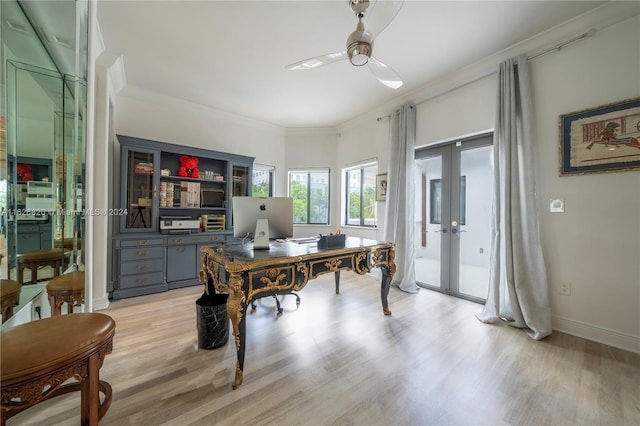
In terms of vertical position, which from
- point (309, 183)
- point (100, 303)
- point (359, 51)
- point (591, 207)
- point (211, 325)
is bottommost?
point (100, 303)

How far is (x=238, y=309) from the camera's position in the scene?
152 centimetres

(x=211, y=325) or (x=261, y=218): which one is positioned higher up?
(x=261, y=218)

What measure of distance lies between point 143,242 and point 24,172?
6.22 ft

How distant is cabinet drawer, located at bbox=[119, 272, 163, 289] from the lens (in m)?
2.95

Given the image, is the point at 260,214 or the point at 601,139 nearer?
the point at 601,139

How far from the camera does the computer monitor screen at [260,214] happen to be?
2.14 metres

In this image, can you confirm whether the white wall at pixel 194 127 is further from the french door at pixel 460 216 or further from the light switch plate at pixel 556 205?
the light switch plate at pixel 556 205

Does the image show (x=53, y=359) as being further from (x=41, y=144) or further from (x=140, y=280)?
(x=140, y=280)

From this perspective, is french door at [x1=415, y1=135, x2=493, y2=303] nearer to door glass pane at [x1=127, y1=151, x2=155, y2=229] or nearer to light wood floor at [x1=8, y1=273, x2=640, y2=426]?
light wood floor at [x1=8, y1=273, x2=640, y2=426]

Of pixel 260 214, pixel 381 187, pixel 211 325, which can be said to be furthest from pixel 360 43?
pixel 381 187

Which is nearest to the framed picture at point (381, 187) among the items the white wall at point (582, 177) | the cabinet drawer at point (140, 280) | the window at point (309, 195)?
the white wall at point (582, 177)

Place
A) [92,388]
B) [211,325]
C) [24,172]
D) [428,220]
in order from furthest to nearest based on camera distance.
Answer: [428,220]
[211,325]
[24,172]
[92,388]

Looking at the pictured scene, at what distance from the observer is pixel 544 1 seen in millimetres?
1903

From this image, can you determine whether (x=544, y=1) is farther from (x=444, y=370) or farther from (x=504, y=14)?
(x=444, y=370)
